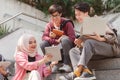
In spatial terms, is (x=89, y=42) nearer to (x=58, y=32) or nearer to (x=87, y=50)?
(x=87, y=50)

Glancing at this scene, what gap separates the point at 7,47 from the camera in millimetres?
9898

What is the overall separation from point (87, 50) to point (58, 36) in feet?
3.18

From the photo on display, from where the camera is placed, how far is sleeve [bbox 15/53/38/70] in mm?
6480

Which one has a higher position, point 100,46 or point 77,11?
point 77,11

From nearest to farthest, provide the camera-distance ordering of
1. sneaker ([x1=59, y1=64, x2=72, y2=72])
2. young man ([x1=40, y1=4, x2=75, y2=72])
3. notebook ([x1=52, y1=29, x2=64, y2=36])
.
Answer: sneaker ([x1=59, y1=64, x2=72, y2=72]), young man ([x1=40, y1=4, x2=75, y2=72]), notebook ([x1=52, y1=29, x2=64, y2=36])

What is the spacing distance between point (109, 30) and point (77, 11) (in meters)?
0.54

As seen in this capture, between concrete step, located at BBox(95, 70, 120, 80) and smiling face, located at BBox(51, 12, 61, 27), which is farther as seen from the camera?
smiling face, located at BBox(51, 12, 61, 27)

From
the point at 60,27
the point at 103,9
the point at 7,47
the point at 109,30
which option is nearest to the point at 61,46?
the point at 60,27

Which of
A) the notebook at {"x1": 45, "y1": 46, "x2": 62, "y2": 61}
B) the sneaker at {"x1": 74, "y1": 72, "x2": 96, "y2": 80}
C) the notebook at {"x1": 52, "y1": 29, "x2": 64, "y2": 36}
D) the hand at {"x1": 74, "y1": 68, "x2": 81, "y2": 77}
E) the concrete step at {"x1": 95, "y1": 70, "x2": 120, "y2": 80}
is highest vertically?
the notebook at {"x1": 52, "y1": 29, "x2": 64, "y2": 36}

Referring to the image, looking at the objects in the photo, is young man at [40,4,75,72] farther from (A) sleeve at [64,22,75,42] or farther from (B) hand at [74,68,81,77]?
(B) hand at [74,68,81,77]

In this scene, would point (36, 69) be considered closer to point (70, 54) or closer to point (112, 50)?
point (70, 54)

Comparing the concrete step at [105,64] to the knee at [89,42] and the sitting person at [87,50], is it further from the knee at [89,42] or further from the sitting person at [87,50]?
the knee at [89,42]

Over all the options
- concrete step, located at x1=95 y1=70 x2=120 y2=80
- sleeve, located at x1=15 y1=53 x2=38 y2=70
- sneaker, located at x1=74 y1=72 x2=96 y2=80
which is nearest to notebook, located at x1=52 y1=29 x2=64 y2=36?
sleeve, located at x1=15 y1=53 x2=38 y2=70

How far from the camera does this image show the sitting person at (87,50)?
6320 millimetres
